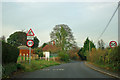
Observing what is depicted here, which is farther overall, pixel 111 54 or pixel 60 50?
pixel 60 50

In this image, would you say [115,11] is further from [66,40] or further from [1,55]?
[66,40]

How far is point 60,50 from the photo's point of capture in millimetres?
52750

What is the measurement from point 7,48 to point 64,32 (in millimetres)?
43800

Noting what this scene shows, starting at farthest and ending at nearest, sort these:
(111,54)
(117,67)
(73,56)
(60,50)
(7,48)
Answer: (73,56) < (60,50) < (111,54) < (117,67) < (7,48)

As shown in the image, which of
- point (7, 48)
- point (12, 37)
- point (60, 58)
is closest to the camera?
point (7, 48)

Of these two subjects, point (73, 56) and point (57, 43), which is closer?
point (57, 43)

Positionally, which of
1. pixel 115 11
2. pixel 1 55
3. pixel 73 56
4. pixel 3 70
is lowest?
pixel 73 56

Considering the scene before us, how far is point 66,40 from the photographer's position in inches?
2124

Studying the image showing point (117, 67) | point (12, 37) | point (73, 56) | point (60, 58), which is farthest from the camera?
point (73, 56)

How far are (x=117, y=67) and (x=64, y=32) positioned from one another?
3946 centimetres

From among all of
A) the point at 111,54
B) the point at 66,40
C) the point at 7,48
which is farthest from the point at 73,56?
the point at 7,48

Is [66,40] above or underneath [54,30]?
underneath

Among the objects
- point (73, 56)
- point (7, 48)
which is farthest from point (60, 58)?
Result: point (7, 48)

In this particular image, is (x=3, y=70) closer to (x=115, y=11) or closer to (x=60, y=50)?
(x=115, y=11)
